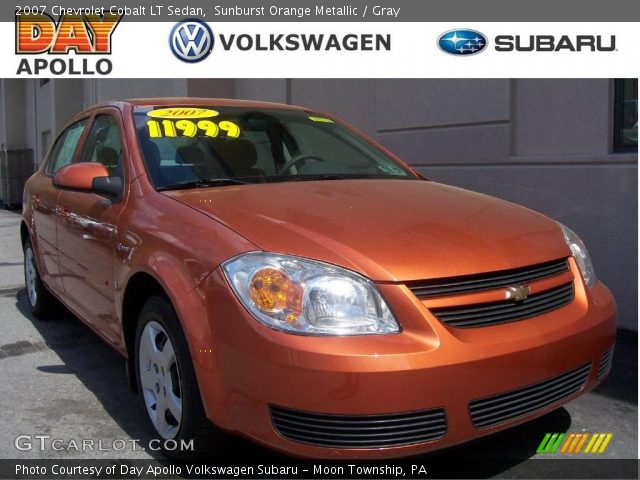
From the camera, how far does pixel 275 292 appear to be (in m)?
2.33

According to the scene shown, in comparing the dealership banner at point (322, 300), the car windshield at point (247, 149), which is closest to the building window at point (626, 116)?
the dealership banner at point (322, 300)

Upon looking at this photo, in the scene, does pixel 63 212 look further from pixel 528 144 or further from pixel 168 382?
pixel 528 144

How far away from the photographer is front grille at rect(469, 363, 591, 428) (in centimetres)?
237

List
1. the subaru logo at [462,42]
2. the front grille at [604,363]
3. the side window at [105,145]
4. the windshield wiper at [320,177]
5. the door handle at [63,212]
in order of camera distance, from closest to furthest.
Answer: the front grille at [604,363], the windshield wiper at [320,177], the side window at [105,145], the door handle at [63,212], the subaru logo at [462,42]

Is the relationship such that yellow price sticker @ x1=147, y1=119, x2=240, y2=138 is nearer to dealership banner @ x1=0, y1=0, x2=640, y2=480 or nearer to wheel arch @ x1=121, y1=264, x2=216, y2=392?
dealership banner @ x1=0, y1=0, x2=640, y2=480

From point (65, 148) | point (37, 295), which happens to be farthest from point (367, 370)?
point (37, 295)

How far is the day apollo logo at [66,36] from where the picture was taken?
11.2 m

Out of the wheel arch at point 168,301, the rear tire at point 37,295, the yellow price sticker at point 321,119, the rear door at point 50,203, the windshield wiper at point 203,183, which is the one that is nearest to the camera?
the wheel arch at point 168,301

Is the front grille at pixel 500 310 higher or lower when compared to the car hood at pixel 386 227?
lower

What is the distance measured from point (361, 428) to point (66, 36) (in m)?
10.8

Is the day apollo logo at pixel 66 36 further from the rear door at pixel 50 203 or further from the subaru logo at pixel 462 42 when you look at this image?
the rear door at pixel 50 203

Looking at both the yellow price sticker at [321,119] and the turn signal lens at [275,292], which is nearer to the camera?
the turn signal lens at [275,292]

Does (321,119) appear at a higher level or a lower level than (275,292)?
higher

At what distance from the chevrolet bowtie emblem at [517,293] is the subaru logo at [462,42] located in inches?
179
